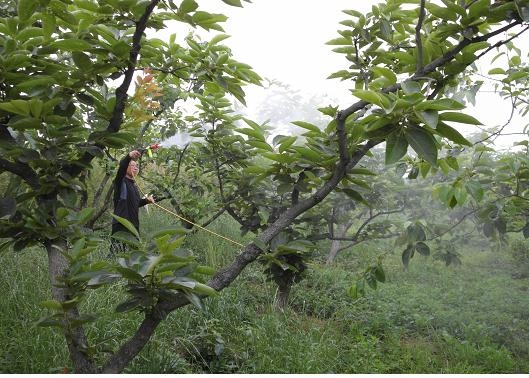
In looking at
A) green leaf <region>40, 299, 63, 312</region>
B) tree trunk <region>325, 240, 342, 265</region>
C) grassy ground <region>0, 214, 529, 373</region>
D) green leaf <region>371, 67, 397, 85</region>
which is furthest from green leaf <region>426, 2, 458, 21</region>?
tree trunk <region>325, 240, 342, 265</region>

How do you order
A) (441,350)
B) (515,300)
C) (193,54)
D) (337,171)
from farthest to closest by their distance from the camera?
(515,300), (441,350), (193,54), (337,171)

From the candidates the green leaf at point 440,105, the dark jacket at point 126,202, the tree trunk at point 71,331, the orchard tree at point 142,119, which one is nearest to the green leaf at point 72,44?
the orchard tree at point 142,119

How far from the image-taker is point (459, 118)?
1.02 metres

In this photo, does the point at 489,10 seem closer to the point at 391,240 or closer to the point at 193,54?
the point at 193,54

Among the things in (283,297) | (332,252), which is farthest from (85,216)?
(332,252)

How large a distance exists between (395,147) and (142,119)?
0.77 meters

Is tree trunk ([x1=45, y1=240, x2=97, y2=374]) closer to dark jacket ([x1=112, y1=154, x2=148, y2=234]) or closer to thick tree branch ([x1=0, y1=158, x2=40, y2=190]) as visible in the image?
thick tree branch ([x1=0, y1=158, x2=40, y2=190])

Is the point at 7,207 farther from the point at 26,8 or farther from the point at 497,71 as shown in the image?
the point at 497,71

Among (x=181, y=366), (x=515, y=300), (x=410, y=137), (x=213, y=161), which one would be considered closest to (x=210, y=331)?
(x=181, y=366)

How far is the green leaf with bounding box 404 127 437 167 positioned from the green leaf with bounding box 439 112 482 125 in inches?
2.0

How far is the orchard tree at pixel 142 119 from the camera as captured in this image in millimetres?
1079

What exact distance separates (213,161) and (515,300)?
379 cm

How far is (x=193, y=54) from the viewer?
155 centimetres

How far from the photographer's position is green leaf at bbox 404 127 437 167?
1045mm
